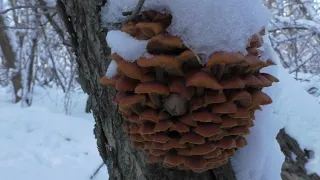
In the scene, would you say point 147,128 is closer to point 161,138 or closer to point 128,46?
point 161,138

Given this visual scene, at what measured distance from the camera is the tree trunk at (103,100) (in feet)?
2.70

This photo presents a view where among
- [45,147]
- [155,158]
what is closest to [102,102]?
[155,158]

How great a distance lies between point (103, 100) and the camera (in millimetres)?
891

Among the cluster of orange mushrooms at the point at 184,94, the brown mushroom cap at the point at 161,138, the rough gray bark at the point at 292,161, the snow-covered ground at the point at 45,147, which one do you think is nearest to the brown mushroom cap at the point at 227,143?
the cluster of orange mushrooms at the point at 184,94

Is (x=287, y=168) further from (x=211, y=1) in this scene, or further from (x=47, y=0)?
(x=47, y=0)

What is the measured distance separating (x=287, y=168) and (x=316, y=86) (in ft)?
4.46

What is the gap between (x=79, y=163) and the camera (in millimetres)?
3656

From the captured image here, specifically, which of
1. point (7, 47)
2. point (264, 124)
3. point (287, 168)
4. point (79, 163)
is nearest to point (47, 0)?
point (79, 163)

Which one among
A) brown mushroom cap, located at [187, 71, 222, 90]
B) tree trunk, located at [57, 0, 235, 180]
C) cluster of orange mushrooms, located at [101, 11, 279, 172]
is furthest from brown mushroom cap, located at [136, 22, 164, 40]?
tree trunk, located at [57, 0, 235, 180]

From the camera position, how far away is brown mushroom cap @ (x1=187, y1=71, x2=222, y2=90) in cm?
57

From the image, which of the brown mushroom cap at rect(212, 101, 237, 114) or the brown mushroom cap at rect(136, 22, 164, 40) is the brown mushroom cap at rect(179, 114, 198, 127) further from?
the brown mushroom cap at rect(136, 22, 164, 40)

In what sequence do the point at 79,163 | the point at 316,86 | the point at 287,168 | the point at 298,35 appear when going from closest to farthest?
the point at 287,168, the point at 316,86, the point at 79,163, the point at 298,35

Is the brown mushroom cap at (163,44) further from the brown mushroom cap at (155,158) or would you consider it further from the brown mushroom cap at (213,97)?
the brown mushroom cap at (155,158)

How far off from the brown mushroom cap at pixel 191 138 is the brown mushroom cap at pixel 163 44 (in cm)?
15
